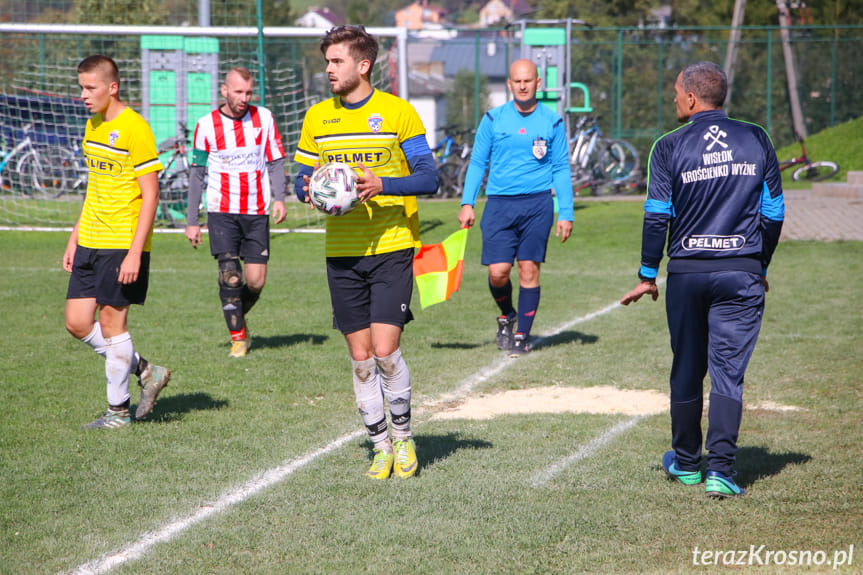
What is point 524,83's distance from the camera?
25.6ft

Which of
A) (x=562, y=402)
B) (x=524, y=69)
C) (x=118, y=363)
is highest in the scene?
(x=524, y=69)

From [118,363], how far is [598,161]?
1746 centimetres

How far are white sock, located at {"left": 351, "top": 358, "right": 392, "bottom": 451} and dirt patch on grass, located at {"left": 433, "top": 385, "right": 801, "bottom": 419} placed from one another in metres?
1.29

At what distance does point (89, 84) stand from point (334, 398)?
2.60 m

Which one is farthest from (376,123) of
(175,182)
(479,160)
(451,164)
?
(451,164)

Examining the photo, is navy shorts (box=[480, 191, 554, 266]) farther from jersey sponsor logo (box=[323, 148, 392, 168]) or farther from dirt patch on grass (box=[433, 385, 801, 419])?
jersey sponsor logo (box=[323, 148, 392, 168])

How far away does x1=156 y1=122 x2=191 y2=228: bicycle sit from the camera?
17219mm

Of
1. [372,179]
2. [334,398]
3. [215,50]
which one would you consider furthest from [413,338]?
[215,50]

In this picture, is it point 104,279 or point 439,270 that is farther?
point 439,270

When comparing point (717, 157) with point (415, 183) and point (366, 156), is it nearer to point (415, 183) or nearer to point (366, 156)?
point (415, 183)

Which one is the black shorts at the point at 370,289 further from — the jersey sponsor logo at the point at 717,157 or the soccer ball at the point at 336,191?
the jersey sponsor logo at the point at 717,157

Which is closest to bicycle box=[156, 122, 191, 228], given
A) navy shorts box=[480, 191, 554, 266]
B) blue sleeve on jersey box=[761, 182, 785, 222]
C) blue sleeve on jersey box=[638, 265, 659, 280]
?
navy shorts box=[480, 191, 554, 266]

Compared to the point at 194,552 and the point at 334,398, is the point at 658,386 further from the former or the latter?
the point at 194,552

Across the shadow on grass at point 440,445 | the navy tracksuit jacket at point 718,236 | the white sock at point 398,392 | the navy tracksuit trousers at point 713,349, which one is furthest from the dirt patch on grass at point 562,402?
→ the navy tracksuit jacket at point 718,236
